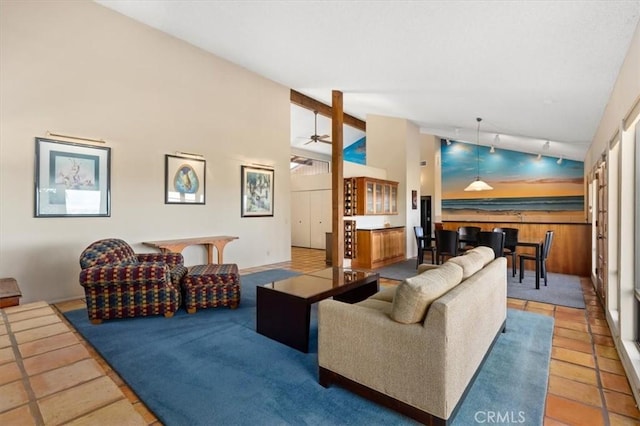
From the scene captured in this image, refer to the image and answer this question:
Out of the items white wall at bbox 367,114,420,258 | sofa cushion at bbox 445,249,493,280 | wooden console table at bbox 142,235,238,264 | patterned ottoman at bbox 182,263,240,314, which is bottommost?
patterned ottoman at bbox 182,263,240,314

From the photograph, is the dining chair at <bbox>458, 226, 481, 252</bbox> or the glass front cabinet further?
the glass front cabinet

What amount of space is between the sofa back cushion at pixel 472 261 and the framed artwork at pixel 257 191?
4.48m

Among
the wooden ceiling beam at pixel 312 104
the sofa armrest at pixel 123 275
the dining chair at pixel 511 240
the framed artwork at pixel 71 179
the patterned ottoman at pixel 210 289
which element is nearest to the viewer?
the sofa armrest at pixel 123 275

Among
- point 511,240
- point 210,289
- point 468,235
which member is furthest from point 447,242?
point 210,289

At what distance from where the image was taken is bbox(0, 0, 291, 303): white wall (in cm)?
375

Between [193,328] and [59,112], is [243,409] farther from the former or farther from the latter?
[59,112]

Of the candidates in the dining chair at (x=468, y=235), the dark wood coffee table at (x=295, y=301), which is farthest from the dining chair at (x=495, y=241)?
the dark wood coffee table at (x=295, y=301)

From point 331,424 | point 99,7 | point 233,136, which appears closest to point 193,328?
point 331,424

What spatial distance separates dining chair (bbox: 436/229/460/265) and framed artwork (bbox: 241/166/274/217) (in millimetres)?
3358

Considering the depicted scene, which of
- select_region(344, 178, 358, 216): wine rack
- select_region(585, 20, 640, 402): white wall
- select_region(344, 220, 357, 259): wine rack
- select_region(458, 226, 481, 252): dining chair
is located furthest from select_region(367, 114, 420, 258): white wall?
select_region(585, 20, 640, 402): white wall

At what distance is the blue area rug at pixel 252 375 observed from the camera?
1789 mm

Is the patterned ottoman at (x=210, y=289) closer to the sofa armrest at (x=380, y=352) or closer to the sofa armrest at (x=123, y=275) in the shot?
the sofa armrest at (x=123, y=275)

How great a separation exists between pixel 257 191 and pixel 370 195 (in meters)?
2.47

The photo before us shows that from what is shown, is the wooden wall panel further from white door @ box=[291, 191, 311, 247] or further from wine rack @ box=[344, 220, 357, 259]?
white door @ box=[291, 191, 311, 247]
